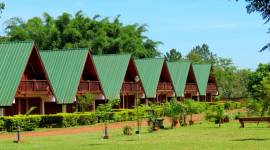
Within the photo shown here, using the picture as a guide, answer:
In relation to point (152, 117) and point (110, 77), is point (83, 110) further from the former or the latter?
point (152, 117)

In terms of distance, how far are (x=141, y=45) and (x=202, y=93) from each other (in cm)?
1404

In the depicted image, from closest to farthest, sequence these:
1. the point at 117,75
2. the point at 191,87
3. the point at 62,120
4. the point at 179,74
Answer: the point at 62,120
the point at 117,75
the point at 179,74
the point at 191,87

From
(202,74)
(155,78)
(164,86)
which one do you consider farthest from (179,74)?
(202,74)

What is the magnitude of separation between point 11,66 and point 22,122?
566 cm

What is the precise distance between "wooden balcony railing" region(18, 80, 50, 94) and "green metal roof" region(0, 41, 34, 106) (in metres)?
1.02

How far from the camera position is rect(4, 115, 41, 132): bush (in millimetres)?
35312

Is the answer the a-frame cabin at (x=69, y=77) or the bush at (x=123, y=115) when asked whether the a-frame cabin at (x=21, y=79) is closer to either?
the a-frame cabin at (x=69, y=77)

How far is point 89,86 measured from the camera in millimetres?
47688

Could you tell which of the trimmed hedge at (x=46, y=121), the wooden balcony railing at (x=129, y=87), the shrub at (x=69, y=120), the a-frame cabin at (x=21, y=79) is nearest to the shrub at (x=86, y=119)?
the trimmed hedge at (x=46, y=121)

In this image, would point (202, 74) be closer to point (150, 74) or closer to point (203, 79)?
point (203, 79)

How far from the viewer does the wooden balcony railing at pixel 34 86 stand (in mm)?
40578

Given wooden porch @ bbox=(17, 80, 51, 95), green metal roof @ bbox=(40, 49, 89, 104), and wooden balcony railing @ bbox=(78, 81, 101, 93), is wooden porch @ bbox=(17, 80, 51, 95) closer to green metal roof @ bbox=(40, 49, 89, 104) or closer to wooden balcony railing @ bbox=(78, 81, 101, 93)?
green metal roof @ bbox=(40, 49, 89, 104)

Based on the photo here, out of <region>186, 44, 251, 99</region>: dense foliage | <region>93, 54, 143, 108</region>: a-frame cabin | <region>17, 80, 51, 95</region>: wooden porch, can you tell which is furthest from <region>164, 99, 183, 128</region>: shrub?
<region>186, 44, 251, 99</region>: dense foliage

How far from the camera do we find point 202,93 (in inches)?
3000
